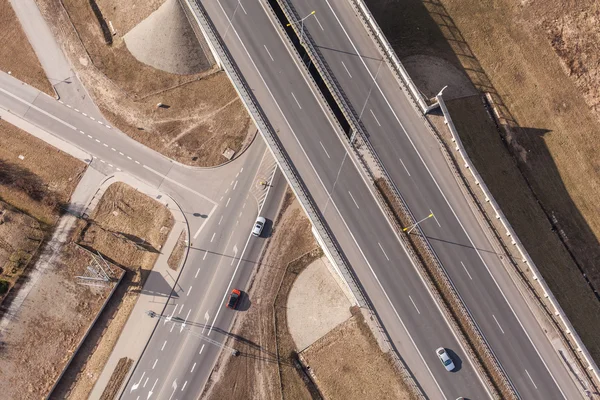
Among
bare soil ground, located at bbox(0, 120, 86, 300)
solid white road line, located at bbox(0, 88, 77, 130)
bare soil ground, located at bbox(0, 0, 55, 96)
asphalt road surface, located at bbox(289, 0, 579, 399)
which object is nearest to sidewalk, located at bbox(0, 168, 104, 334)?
bare soil ground, located at bbox(0, 120, 86, 300)

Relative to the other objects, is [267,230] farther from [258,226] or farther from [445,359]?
[445,359]

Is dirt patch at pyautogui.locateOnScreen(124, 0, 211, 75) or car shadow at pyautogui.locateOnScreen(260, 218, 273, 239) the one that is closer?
car shadow at pyautogui.locateOnScreen(260, 218, 273, 239)

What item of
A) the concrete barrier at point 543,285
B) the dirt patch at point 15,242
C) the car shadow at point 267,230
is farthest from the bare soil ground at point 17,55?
the concrete barrier at point 543,285

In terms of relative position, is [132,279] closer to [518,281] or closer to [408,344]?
[408,344]

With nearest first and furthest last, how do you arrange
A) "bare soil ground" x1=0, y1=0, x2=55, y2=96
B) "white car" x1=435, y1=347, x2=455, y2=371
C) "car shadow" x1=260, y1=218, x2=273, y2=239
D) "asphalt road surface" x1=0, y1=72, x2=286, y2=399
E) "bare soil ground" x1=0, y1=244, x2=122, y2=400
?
"white car" x1=435, y1=347, x2=455, y2=371 < "bare soil ground" x1=0, y1=244, x2=122, y2=400 < "asphalt road surface" x1=0, y1=72, x2=286, y2=399 < "car shadow" x1=260, y1=218, x2=273, y2=239 < "bare soil ground" x1=0, y1=0, x2=55, y2=96

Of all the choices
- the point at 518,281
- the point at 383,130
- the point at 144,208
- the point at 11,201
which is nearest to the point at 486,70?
the point at 383,130

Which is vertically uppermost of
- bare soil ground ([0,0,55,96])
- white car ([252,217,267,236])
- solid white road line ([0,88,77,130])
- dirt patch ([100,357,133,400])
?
bare soil ground ([0,0,55,96])

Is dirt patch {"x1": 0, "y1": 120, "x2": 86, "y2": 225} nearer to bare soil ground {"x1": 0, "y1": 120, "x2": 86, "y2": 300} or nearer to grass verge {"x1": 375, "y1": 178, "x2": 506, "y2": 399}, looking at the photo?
bare soil ground {"x1": 0, "y1": 120, "x2": 86, "y2": 300}

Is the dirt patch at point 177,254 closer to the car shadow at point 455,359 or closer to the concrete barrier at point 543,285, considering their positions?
the car shadow at point 455,359
